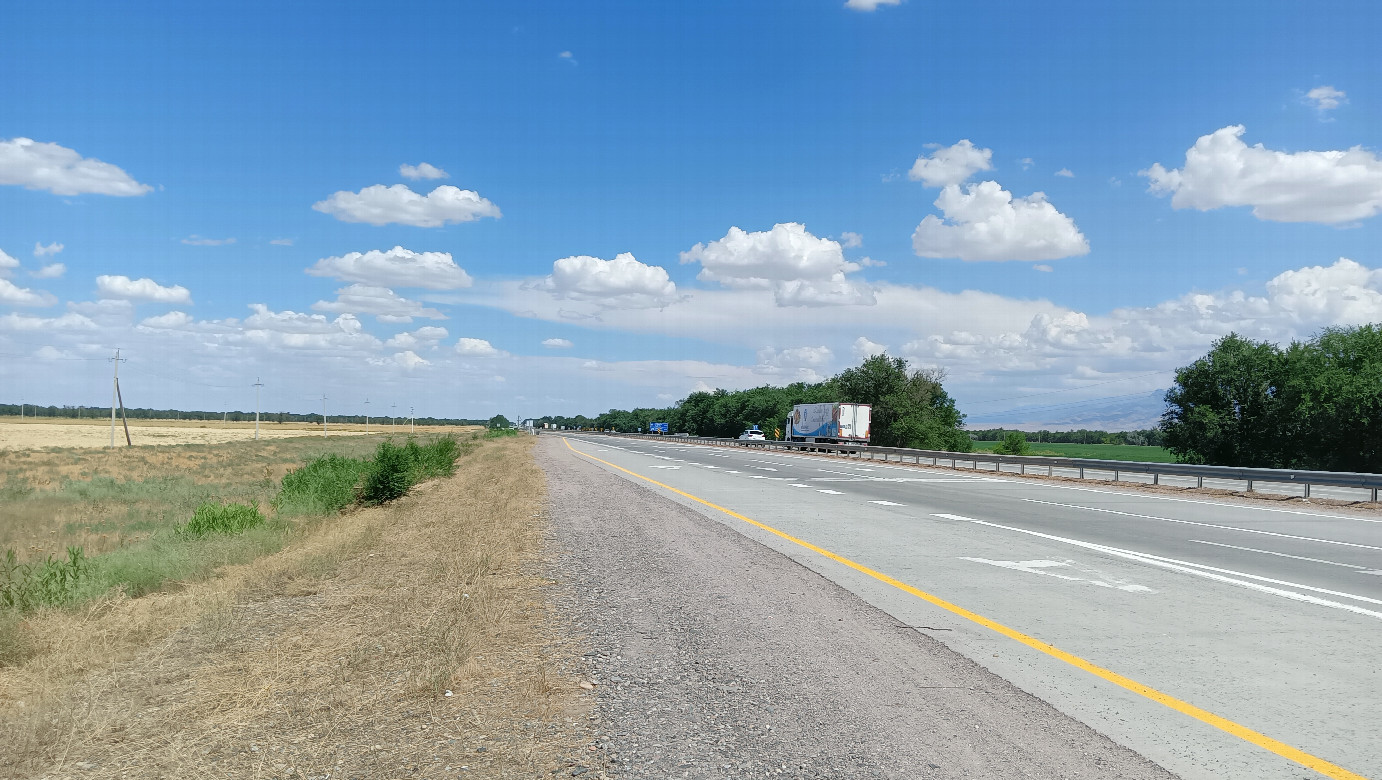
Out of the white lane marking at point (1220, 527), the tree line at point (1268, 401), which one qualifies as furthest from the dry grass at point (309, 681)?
the tree line at point (1268, 401)

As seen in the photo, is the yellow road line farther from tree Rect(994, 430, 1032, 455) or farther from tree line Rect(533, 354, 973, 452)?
tree Rect(994, 430, 1032, 455)

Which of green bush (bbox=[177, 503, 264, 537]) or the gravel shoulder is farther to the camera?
green bush (bbox=[177, 503, 264, 537])

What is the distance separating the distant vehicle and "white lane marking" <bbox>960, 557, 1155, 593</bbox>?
48.3 m

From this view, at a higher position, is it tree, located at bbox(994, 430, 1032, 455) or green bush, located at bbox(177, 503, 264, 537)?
tree, located at bbox(994, 430, 1032, 455)

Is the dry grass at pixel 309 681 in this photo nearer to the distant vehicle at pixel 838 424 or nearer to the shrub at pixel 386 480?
the shrub at pixel 386 480

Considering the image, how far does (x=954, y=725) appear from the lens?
479cm

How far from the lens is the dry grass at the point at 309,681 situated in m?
4.42

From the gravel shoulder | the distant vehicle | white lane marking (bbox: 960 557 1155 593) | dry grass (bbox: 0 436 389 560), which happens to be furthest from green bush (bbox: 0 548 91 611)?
the distant vehicle

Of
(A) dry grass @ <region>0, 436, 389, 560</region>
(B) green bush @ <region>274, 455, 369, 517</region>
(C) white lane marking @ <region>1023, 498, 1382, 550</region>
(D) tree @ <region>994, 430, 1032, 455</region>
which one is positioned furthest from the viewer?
(D) tree @ <region>994, 430, 1032, 455</region>

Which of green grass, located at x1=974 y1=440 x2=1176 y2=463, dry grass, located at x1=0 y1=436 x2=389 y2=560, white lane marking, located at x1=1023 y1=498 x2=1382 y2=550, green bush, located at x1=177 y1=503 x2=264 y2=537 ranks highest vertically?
green grass, located at x1=974 y1=440 x2=1176 y2=463

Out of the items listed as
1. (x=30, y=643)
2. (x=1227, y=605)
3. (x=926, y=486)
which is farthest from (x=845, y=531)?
(x=926, y=486)

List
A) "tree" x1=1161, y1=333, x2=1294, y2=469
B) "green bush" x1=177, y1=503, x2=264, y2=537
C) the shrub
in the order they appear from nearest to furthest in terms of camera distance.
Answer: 1. "green bush" x1=177, y1=503, x2=264, y2=537
2. the shrub
3. "tree" x1=1161, y1=333, x2=1294, y2=469

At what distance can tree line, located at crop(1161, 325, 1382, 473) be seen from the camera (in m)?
55.4

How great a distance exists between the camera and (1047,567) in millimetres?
10594
